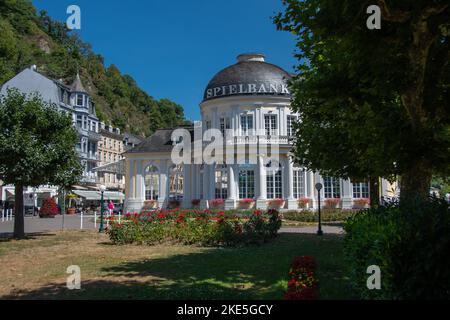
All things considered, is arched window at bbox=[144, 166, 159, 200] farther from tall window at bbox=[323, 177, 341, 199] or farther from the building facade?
tall window at bbox=[323, 177, 341, 199]

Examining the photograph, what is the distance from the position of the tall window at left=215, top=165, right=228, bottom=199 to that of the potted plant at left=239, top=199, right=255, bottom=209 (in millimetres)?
2059

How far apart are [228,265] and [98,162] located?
2532 inches

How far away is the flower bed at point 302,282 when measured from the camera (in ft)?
20.7

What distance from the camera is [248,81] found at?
3819 centimetres

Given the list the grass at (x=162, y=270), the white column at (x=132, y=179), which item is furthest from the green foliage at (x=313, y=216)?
the white column at (x=132, y=179)

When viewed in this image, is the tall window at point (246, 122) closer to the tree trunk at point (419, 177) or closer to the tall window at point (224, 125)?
the tall window at point (224, 125)

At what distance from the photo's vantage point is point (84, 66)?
326 ft

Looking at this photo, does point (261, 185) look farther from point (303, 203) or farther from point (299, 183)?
point (303, 203)

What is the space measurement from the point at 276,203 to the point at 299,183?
3110 millimetres

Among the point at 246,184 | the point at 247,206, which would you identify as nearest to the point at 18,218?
the point at 247,206

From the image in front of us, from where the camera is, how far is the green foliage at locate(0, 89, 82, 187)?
16703 millimetres

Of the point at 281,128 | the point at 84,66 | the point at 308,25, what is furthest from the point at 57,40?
the point at 308,25

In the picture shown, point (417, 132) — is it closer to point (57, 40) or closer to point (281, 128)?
point (281, 128)

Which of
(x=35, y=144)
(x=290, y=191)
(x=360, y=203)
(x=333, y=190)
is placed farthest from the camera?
(x=333, y=190)
